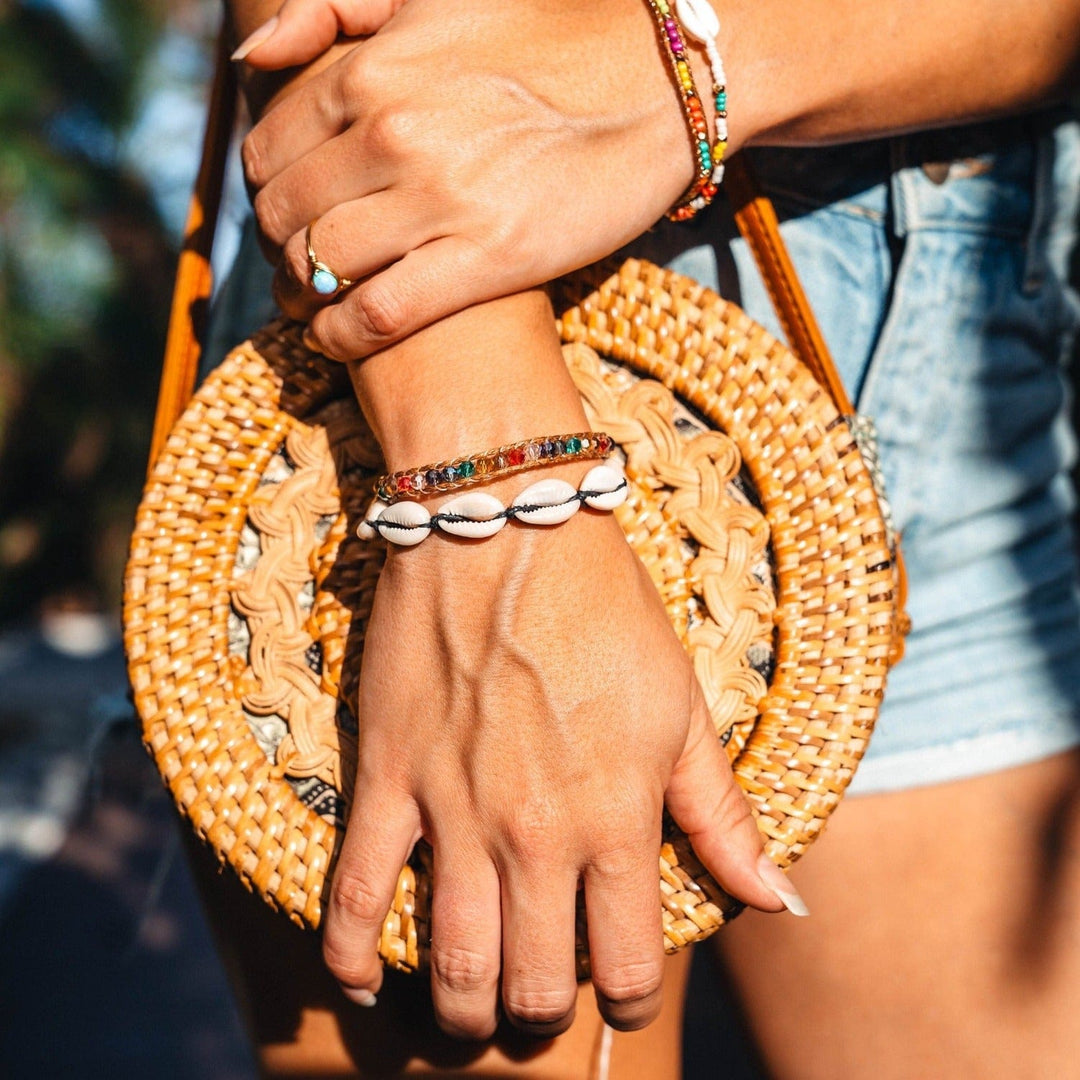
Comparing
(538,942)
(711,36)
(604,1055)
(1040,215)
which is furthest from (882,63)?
(604,1055)

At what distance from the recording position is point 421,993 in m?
1.12

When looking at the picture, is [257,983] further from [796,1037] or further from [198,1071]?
[198,1071]

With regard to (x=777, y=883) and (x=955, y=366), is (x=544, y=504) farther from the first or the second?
(x=955, y=366)

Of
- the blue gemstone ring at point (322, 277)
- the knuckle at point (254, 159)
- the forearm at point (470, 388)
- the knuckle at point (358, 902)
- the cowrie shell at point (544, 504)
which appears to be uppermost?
the knuckle at point (254, 159)

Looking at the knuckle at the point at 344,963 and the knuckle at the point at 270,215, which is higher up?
the knuckle at the point at 270,215

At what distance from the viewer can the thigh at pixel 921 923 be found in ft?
4.14

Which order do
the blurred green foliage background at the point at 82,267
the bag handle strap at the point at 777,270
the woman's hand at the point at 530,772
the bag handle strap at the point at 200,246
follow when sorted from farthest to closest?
the blurred green foliage background at the point at 82,267
the bag handle strap at the point at 200,246
the bag handle strap at the point at 777,270
the woman's hand at the point at 530,772

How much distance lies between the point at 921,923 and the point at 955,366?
27.6 inches

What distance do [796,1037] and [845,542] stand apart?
73 cm

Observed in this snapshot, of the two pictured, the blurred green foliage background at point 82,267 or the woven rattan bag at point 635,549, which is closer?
the woven rattan bag at point 635,549

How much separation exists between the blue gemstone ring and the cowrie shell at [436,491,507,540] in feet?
0.72

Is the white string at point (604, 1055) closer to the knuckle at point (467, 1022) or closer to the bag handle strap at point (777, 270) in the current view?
the knuckle at point (467, 1022)

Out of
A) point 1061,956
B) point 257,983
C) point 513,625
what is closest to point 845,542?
point 513,625

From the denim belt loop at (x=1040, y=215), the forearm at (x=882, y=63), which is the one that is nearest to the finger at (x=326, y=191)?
the forearm at (x=882, y=63)
